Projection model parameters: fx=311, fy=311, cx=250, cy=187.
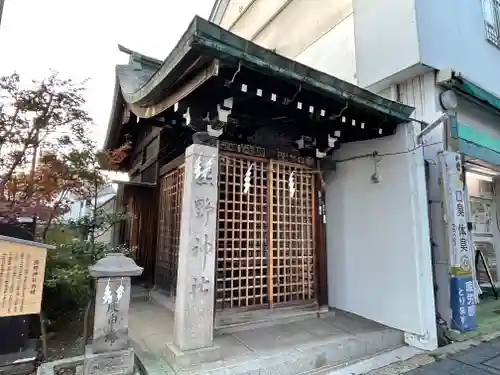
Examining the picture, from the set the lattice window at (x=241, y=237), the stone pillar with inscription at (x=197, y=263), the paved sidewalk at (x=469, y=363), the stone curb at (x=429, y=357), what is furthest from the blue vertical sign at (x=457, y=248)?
the stone pillar with inscription at (x=197, y=263)

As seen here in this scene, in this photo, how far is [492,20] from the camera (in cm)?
845

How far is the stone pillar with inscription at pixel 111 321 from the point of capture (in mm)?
3496

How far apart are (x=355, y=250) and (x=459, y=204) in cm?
202

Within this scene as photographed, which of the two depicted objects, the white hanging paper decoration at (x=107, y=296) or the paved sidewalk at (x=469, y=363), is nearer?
the white hanging paper decoration at (x=107, y=296)

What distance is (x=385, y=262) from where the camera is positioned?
567 centimetres

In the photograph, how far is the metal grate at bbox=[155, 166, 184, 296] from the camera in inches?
246

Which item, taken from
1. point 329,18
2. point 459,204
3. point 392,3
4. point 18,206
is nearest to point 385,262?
point 459,204

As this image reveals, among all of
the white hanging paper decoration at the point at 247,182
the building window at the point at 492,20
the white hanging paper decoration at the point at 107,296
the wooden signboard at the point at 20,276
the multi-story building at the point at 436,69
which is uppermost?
the building window at the point at 492,20

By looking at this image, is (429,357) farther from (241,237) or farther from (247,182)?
(247,182)

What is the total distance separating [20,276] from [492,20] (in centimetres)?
1173

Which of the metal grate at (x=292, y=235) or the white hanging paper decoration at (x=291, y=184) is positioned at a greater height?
the white hanging paper decoration at (x=291, y=184)

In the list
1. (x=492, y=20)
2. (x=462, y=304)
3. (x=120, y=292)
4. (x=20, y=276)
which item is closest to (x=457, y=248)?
(x=462, y=304)

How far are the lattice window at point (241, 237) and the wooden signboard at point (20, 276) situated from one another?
2.63 meters

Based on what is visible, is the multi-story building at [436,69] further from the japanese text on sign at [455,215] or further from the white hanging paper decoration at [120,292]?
the white hanging paper decoration at [120,292]
